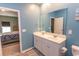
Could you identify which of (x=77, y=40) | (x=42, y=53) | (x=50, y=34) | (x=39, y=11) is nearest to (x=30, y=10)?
(x=39, y=11)

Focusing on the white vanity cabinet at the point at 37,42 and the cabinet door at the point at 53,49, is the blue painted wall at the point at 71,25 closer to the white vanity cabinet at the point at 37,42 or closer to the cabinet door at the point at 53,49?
the cabinet door at the point at 53,49

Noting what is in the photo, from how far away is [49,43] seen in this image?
1.08 m

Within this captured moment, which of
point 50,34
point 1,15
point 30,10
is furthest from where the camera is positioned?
point 50,34

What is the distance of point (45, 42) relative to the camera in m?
1.13

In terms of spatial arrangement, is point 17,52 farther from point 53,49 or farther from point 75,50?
point 75,50

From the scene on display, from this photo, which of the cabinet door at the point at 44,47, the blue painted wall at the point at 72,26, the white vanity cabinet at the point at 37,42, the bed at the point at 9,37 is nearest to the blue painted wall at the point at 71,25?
the blue painted wall at the point at 72,26

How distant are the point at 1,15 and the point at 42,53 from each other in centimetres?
88

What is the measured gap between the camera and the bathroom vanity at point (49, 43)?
1.01m

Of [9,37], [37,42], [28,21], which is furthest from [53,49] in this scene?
[9,37]

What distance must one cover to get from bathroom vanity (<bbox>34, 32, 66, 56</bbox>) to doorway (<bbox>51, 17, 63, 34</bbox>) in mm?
77

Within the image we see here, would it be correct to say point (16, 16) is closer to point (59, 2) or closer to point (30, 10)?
point (30, 10)

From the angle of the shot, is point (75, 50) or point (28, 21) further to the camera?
point (28, 21)

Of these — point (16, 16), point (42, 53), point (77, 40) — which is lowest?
point (42, 53)

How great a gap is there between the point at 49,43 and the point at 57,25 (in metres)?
→ 0.34
